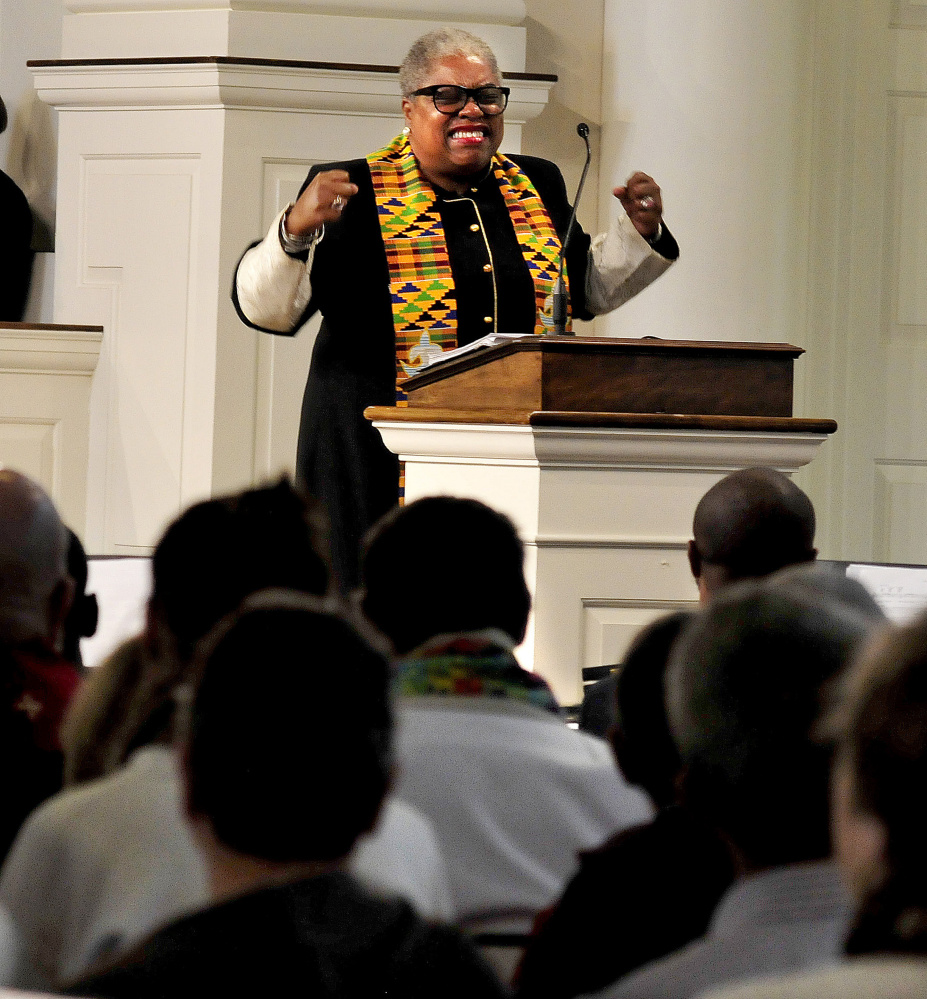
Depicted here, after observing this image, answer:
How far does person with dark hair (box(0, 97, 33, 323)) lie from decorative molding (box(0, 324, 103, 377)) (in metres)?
0.16

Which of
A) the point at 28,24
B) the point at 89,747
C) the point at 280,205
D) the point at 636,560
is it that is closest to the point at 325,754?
the point at 89,747

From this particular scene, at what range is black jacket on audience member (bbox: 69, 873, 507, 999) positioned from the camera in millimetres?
605

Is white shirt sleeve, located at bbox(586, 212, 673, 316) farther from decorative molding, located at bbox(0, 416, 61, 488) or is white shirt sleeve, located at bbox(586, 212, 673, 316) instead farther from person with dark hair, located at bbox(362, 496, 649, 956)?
person with dark hair, located at bbox(362, 496, 649, 956)

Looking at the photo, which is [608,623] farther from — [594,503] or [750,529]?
[750,529]

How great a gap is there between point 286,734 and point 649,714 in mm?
159

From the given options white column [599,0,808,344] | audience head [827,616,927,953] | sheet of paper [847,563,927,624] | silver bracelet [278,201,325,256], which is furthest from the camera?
white column [599,0,808,344]

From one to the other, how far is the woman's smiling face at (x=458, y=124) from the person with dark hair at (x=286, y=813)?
2376mm

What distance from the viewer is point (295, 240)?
2.59 metres

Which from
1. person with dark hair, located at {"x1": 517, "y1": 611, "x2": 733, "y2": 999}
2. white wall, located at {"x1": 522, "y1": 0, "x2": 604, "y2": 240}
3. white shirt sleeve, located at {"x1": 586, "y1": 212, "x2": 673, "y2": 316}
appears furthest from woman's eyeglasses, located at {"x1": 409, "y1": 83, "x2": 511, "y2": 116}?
person with dark hair, located at {"x1": 517, "y1": 611, "x2": 733, "y2": 999}

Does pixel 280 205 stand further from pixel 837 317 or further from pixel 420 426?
pixel 420 426

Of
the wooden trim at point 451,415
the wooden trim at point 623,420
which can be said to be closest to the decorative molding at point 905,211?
the wooden trim at point 623,420

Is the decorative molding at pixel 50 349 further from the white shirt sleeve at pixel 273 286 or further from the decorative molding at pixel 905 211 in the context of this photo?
the decorative molding at pixel 905 211

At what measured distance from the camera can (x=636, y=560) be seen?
6.90 ft

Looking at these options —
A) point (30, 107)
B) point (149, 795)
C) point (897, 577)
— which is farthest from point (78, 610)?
point (30, 107)
